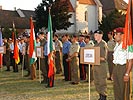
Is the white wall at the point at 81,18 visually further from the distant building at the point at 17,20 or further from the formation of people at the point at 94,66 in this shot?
the formation of people at the point at 94,66

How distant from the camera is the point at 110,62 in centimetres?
1281

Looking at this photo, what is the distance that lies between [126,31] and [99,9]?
60974 mm

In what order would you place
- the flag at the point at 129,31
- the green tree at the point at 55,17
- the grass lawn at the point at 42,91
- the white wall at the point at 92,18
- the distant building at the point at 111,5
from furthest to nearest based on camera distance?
the distant building at the point at 111,5
the white wall at the point at 92,18
the green tree at the point at 55,17
the grass lawn at the point at 42,91
the flag at the point at 129,31

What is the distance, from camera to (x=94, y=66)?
8.52 m

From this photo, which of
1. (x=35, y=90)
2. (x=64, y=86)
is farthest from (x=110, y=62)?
(x=35, y=90)

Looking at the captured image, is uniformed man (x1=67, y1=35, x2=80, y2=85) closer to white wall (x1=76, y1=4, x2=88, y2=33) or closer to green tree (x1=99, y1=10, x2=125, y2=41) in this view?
green tree (x1=99, y1=10, x2=125, y2=41)

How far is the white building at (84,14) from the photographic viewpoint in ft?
204

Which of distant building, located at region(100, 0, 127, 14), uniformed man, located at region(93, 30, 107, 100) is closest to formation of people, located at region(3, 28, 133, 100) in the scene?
uniformed man, located at region(93, 30, 107, 100)

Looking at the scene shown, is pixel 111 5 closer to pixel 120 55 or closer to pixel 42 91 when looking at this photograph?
pixel 42 91

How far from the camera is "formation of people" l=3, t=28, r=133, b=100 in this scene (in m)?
6.46

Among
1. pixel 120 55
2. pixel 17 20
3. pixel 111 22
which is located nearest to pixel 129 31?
pixel 120 55

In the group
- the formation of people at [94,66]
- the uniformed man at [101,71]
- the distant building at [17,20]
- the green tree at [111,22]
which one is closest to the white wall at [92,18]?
the distant building at [17,20]

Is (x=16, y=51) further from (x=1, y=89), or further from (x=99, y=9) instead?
(x=99, y=9)

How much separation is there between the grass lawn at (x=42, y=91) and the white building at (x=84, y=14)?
161ft
